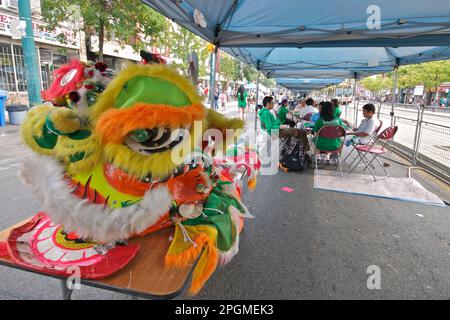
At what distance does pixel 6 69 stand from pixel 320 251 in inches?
610

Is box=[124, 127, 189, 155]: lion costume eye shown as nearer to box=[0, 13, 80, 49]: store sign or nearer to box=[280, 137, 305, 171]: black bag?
box=[280, 137, 305, 171]: black bag

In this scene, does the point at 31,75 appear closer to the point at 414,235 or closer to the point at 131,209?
the point at 131,209

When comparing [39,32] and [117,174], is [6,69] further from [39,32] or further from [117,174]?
[117,174]

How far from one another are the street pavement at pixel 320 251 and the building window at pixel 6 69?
1097cm

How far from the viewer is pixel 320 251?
280cm

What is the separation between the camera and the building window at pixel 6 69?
12484 millimetres

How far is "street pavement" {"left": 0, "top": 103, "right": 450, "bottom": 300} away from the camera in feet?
7.15

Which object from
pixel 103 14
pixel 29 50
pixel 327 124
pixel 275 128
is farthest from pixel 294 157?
pixel 103 14

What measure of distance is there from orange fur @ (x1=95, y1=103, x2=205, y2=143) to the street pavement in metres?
0.69

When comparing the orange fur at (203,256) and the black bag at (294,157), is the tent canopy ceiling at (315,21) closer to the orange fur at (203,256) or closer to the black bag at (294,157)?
the black bag at (294,157)

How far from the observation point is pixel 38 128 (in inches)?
57.1

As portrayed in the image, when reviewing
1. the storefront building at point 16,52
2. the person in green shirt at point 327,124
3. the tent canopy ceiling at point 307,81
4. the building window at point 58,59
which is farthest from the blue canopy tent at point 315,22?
the building window at point 58,59

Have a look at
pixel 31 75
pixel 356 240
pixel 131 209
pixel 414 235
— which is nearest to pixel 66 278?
pixel 131 209

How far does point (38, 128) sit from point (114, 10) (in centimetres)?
925
